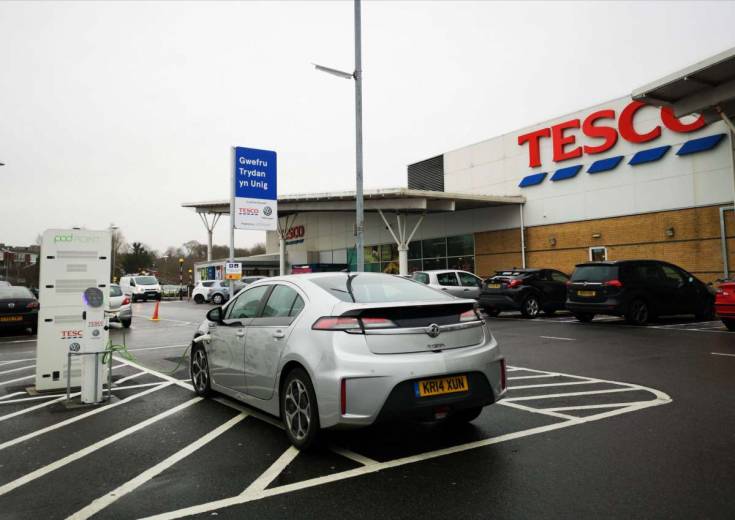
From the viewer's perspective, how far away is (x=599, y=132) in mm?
22047

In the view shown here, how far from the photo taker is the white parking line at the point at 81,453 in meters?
3.69

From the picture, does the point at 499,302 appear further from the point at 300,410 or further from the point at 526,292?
the point at 300,410

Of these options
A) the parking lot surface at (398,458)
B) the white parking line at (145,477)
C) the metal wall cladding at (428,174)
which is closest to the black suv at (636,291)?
the parking lot surface at (398,458)

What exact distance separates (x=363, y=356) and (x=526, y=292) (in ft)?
43.5

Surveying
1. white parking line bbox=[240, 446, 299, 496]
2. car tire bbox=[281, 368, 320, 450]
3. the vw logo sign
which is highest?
the vw logo sign

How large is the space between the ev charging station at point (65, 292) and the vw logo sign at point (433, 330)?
4451mm

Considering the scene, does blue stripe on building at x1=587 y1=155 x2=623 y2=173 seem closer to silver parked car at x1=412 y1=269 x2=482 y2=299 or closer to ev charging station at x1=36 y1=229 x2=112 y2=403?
silver parked car at x1=412 y1=269 x2=482 y2=299

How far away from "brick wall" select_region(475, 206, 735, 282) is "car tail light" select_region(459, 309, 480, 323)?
1787 centimetres

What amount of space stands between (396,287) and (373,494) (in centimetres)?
196

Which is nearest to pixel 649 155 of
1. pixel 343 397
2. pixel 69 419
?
pixel 343 397

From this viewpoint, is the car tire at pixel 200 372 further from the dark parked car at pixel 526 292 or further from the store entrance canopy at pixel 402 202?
the store entrance canopy at pixel 402 202

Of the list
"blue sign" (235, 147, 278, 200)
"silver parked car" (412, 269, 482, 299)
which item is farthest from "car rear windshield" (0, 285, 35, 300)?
"silver parked car" (412, 269, 482, 299)

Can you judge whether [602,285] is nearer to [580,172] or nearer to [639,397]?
[639,397]

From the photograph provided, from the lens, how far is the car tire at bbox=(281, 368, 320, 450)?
159 inches
